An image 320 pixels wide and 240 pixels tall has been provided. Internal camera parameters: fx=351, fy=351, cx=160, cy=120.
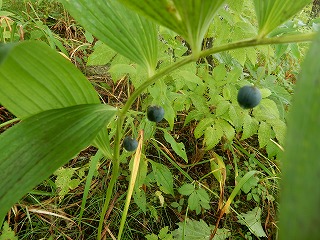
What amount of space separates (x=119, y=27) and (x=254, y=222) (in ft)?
4.19

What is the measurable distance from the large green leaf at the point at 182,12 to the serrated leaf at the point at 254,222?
129 centimetres

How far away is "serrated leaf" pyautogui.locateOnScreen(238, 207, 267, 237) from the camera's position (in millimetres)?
1676

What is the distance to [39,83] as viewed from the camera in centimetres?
79

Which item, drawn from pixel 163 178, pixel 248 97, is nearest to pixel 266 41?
pixel 248 97

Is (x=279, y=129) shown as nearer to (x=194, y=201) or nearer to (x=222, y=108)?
(x=222, y=108)

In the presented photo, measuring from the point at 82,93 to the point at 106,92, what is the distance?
139 centimetres

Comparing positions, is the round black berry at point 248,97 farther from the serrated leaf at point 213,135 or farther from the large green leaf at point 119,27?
the serrated leaf at point 213,135

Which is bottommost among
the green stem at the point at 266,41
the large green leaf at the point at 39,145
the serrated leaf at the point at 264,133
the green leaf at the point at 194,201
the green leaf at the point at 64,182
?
the green leaf at the point at 194,201

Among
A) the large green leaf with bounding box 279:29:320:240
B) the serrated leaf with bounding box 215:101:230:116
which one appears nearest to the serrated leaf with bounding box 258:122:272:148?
the serrated leaf with bounding box 215:101:230:116

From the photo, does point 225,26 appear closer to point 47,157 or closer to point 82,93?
point 82,93

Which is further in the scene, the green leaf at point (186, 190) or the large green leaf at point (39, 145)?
the green leaf at point (186, 190)

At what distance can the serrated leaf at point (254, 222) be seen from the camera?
1.68m

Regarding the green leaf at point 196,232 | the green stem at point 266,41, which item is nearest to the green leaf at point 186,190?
the green leaf at point 196,232

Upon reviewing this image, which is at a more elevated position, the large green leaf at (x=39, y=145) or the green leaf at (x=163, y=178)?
the large green leaf at (x=39, y=145)
